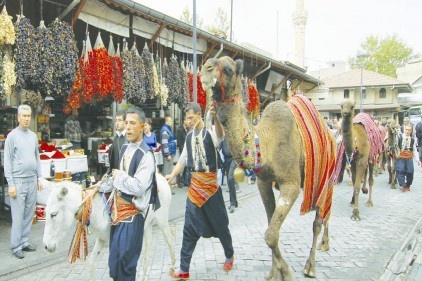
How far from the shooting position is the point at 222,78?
133 inches

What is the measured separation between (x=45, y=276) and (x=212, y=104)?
10.2ft

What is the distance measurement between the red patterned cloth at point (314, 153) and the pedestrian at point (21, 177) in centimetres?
370

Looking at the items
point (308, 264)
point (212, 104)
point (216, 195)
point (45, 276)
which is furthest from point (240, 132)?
point (45, 276)

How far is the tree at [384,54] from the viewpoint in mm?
50469

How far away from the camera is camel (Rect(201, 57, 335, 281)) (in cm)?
349

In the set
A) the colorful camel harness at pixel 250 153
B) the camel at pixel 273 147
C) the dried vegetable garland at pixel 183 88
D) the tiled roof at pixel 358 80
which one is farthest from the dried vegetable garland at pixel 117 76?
the tiled roof at pixel 358 80

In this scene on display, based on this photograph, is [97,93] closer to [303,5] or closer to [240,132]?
[240,132]

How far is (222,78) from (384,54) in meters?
54.2

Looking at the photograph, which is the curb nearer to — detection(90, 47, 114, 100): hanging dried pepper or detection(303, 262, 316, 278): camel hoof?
detection(303, 262, 316, 278): camel hoof

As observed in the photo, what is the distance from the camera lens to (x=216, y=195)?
4535 mm

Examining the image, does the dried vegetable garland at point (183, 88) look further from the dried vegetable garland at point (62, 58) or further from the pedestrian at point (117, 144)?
the pedestrian at point (117, 144)

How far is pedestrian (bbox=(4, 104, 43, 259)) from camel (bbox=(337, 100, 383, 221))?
5.48 meters

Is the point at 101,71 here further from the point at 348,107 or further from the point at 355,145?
the point at 355,145

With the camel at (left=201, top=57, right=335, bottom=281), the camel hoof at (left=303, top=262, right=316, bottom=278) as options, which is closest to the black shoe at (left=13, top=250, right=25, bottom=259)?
the camel at (left=201, top=57, right=335, bottom=281)
